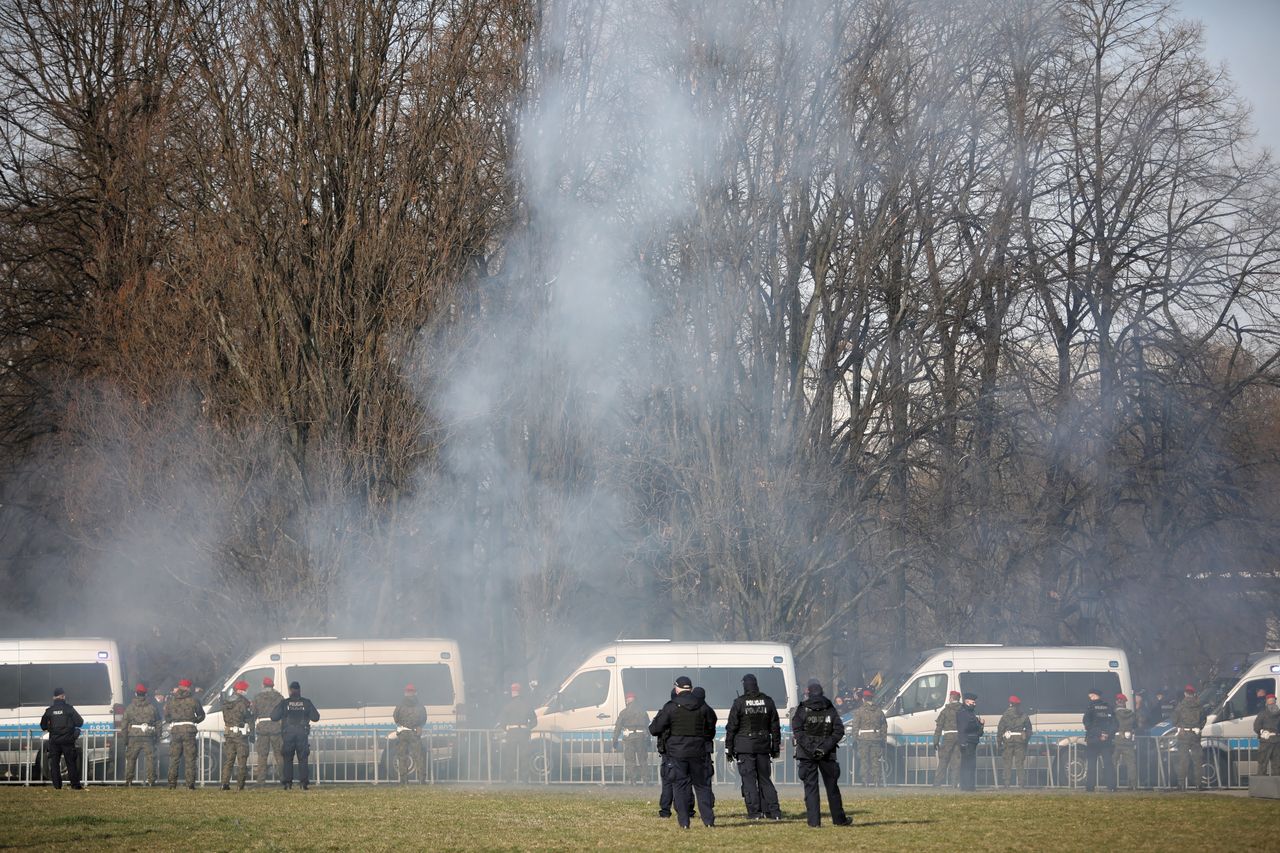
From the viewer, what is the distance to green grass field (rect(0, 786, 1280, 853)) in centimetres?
1494

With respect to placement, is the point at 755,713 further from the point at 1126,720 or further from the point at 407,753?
the point at 1126,720

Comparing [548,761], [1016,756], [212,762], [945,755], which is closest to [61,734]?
[212,762]

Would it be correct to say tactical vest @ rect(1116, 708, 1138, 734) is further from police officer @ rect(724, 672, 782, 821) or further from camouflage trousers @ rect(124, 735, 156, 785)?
camouflage trousers @ rect(124, 735, 156, 785)

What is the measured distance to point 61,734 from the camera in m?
22.4

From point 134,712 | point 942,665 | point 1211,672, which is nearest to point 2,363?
point 134,712

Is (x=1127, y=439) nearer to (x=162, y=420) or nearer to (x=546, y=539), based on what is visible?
(x=546, y=539)

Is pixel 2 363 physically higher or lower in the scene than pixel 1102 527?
higher

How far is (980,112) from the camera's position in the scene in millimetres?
35656

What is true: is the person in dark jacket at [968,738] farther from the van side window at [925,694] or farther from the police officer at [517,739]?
the police officer at [517,739]

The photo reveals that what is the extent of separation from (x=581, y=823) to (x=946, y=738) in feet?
32.2

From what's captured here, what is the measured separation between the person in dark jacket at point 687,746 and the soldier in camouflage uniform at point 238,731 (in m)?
8.35

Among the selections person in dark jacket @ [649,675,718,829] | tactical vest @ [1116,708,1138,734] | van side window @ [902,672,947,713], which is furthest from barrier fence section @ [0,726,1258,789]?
person in dark jacket @ [649,675,718,829]

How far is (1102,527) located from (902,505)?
537 centimetres

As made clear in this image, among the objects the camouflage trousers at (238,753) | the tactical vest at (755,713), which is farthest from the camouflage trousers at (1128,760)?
the camouflage trousers at (238,753)
